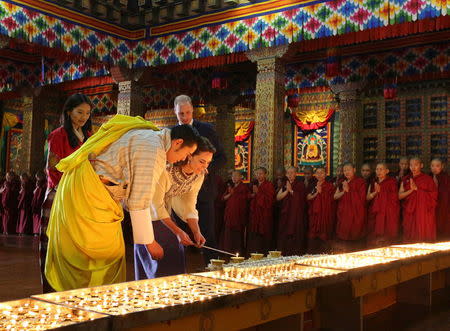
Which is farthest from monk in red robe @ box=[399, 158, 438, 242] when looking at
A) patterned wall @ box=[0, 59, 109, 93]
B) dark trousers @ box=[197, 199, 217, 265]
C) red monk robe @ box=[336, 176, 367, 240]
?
patterned wall @ box=[0, 59, 109, 93]

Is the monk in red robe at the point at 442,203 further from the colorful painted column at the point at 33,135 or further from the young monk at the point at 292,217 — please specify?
the colorful painted column at the point at 33,135

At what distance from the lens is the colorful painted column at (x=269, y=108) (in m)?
8.70

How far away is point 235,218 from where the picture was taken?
8.75m

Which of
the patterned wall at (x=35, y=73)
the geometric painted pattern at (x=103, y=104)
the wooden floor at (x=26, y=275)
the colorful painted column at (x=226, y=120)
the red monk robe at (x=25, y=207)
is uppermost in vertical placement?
the patterned wall at (x=35, y=73)

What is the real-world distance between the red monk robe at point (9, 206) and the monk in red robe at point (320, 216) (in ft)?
23.6

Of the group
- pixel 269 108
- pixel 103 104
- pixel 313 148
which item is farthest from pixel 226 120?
pixel 269 108

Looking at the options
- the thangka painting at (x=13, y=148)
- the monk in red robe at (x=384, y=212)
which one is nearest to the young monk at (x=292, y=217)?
the monk in red robe at (x=384, y=212)

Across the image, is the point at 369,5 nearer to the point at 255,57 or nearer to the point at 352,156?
the point at 255,57

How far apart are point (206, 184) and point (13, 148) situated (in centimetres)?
1232

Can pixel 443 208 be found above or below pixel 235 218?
above

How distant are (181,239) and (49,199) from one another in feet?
2.86

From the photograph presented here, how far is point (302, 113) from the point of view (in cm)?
1360

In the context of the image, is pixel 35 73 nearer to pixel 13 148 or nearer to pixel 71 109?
pixel 13 148

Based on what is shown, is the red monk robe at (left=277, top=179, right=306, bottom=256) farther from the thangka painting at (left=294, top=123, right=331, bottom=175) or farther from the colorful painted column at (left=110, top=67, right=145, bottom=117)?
the thangka painting at (left=294, top=123, right=331, bottom=175)
